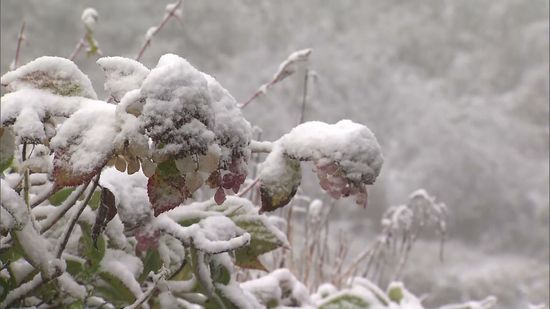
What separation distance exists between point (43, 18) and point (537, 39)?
256 centimetres

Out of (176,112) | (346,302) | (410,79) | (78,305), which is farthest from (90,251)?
(410,79)

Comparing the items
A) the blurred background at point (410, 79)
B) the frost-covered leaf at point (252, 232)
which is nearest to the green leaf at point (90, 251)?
the frost-covered leaf at point (252, 232)

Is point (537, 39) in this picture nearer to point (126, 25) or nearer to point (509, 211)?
point (509, 211)

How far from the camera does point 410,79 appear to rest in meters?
3.37

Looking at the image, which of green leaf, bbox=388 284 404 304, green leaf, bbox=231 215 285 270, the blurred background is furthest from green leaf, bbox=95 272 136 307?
the blurred background

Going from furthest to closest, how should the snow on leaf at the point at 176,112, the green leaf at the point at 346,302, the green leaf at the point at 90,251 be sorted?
the green leaf at the point at 346,302 < the green leaf at the point at 90,251 < the snow on leaf at the point at 176,112

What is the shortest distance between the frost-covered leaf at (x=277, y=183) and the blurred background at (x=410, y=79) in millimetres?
2185

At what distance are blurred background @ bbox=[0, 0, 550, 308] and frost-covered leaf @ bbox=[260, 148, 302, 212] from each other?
2.19 metres

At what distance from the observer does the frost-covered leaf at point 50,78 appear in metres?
0.40

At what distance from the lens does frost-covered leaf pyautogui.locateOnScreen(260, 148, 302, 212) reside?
1.36 ft

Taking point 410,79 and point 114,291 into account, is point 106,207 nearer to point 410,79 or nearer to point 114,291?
point 114,291

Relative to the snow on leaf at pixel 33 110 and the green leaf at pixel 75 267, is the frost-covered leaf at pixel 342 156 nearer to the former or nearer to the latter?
the snow on leaf at pixel 33 110

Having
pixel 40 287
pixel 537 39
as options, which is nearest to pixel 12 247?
pixel 40 287

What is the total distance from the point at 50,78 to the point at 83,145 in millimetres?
72
